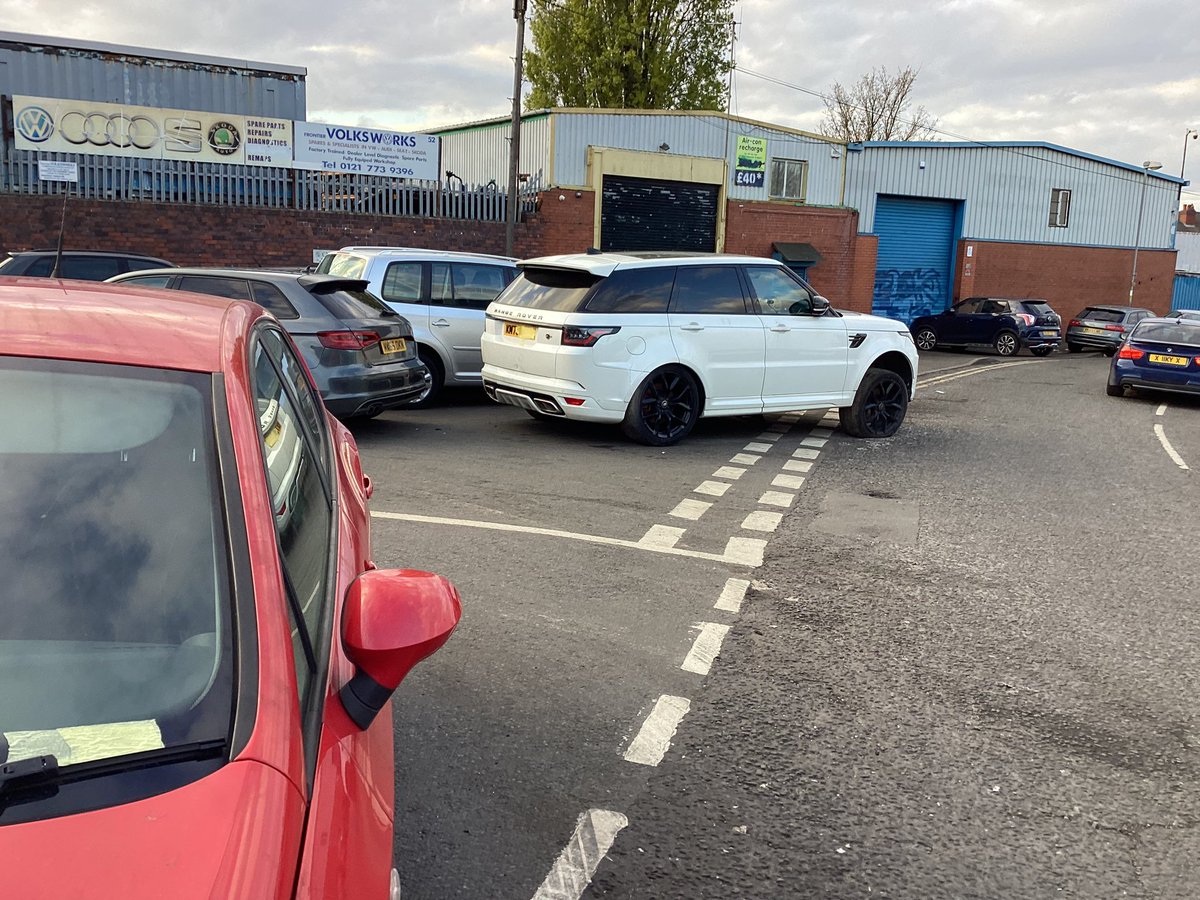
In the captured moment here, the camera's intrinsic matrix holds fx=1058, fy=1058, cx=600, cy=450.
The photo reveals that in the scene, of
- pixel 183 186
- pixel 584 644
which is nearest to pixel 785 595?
pixel 584 644

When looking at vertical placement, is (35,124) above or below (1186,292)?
above

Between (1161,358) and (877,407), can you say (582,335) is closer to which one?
(877,407)

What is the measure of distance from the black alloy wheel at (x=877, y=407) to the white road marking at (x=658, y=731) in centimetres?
774

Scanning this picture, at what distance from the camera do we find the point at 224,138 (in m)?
20.1

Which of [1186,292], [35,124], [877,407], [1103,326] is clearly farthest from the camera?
[1186,292]

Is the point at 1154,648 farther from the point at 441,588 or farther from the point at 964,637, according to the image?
the point at 441,588

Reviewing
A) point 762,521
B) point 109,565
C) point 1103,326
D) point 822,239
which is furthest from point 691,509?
point 1103,326

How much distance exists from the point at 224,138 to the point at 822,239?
58.2 ft

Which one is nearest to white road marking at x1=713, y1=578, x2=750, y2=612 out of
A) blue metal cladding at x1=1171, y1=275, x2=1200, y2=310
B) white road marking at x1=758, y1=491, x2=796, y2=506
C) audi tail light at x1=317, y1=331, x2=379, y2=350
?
white road marking at x1=758, y1=491, x2=796, y2=506

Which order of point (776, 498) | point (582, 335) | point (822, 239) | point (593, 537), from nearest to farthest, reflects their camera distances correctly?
1. point (593, 537)
2. point (776, 498)
3. point (582, 335)
4. point (822, 239)

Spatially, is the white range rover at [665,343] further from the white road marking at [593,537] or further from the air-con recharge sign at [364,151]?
the air-con recharge sign at [364,151]

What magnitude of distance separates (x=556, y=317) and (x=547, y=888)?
7.23 m

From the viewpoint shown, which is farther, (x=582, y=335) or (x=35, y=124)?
(x=35, y=124)

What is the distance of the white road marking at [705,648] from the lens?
464 cm
